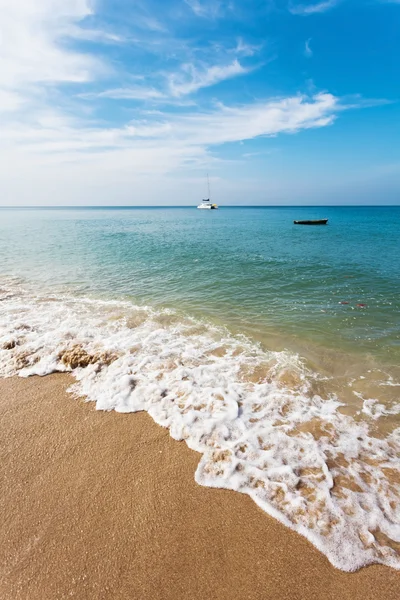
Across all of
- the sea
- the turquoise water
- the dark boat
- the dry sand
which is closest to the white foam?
the sea

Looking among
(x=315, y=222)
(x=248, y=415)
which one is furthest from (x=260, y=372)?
(x=315, y=222)

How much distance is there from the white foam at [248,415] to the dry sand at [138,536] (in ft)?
0.89

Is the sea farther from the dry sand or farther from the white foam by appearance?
the dry sand

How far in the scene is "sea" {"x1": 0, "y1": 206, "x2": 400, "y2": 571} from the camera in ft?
13.9

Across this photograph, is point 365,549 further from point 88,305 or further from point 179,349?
point 88,305

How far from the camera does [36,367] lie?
24.7 feet

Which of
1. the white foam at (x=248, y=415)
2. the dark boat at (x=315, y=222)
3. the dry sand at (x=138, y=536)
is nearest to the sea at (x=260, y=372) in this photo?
the white foam at (x=248, y=415)

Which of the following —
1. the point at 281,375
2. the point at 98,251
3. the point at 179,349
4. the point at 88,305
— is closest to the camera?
the point at 281,375

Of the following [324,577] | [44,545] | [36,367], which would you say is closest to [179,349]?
[36,367]

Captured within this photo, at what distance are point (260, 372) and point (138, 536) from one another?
4813mm

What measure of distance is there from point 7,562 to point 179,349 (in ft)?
19.2

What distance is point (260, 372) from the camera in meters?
7.57

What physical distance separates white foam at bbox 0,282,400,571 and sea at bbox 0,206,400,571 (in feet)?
0.08

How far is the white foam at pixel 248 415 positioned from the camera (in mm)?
3949
